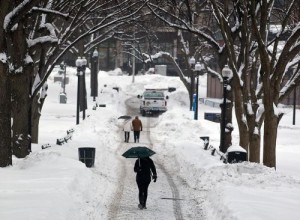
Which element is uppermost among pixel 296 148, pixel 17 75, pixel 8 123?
pixel 17 75

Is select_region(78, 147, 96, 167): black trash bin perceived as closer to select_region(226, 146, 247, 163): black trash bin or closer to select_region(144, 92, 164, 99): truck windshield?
select_region(226, 146, 247, 163): black trash bin

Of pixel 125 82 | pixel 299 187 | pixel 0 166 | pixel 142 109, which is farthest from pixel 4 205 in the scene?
pixel 125 82


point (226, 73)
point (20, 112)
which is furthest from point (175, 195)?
point (226, 73)

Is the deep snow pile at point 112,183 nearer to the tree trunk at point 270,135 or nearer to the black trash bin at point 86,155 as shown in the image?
the black trash bin at point 86,155

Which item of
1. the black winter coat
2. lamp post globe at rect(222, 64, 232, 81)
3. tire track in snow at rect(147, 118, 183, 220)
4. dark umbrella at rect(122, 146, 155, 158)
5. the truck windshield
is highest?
lamp post globe at rect(222, 64, 232, 81)

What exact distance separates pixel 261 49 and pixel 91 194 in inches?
247

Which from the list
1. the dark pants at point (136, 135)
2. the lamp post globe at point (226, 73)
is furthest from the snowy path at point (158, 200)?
the dark pants at point (136, 135)

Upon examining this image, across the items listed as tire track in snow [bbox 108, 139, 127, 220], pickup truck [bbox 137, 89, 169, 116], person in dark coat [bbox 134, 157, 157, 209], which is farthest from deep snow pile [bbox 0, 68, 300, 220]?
pickup truck [bbox 137, 89, 169, 116]

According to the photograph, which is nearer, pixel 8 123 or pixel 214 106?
pixel 8 123

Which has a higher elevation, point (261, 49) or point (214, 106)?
point (261, 49)

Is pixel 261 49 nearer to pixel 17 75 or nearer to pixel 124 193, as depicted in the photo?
pixel 124 193

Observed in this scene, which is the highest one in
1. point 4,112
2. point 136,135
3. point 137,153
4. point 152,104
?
point 4,112

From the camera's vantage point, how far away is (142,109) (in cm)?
4419

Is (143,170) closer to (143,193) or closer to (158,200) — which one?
(143,193)
